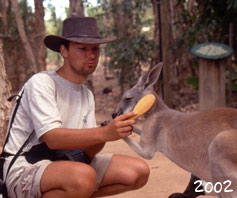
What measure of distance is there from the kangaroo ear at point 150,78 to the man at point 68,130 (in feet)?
1.94

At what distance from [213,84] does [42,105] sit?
430cm

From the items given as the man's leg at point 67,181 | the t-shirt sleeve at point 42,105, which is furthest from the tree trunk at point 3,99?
the man's leg at point 67,181

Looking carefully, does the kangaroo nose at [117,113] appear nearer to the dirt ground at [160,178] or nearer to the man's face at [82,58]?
the man's face at [82,58]

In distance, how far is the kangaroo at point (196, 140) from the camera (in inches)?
100

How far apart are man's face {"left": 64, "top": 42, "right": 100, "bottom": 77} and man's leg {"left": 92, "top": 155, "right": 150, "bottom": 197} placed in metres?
0.85

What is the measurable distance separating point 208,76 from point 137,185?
3729 mm

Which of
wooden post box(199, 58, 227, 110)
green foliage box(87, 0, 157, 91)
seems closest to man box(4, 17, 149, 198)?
wooden post box(199, 58, 227, 110)

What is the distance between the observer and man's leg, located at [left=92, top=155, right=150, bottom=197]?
2.99m

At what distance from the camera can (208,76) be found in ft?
20.8

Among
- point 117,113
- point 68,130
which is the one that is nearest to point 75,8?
point 117,113

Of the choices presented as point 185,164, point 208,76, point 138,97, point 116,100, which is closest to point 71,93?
point 138,97

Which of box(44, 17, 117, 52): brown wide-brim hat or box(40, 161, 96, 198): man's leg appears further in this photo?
box(44, 17, 117, 52): brown wide-brim hat

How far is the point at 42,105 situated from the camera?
2594 mm

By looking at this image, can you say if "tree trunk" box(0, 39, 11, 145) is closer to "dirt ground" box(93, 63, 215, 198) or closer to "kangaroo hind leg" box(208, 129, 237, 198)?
"dirt ground" box(93, 63, 215, 198)
